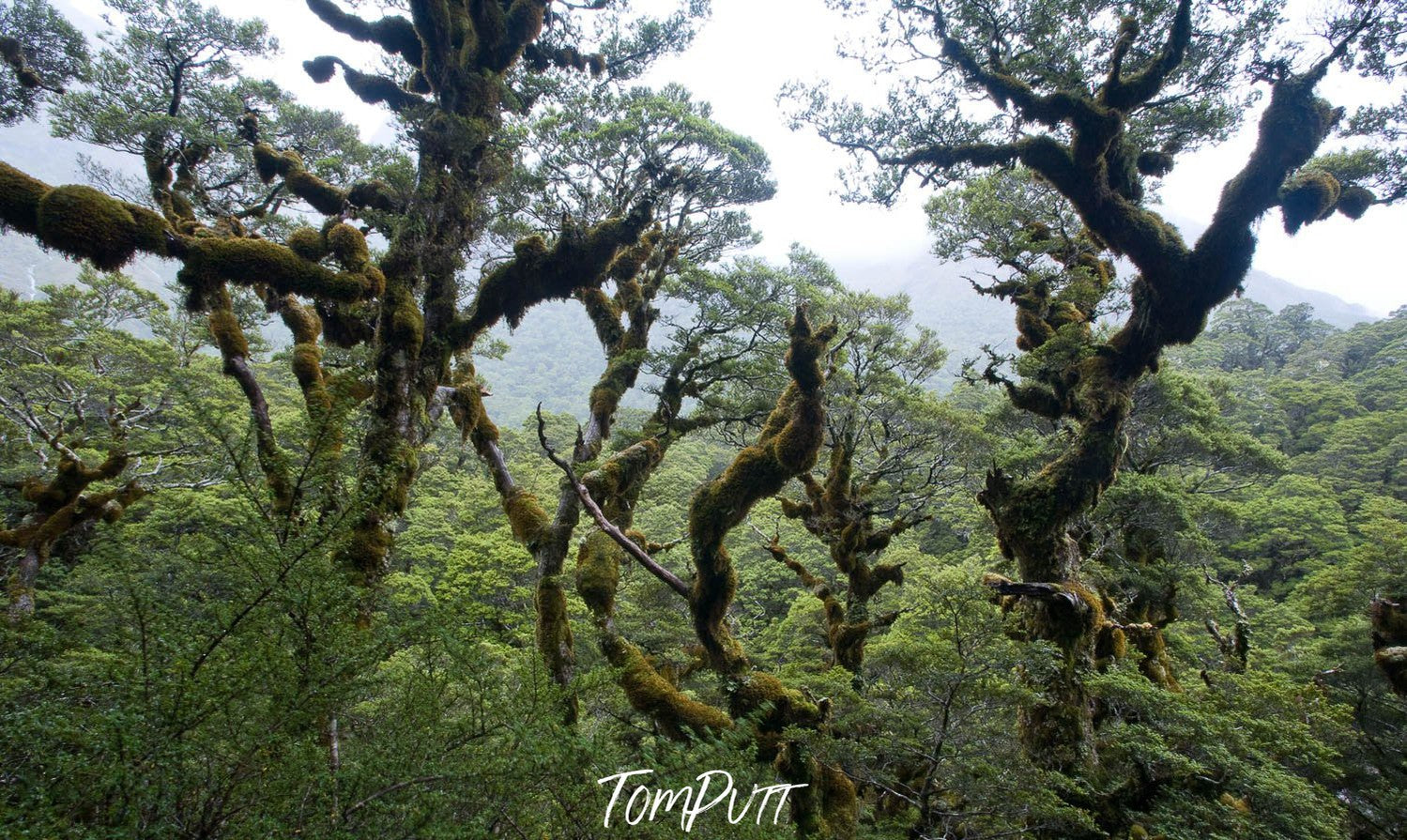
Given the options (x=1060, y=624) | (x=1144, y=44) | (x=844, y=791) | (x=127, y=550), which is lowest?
(x=844, y=791)

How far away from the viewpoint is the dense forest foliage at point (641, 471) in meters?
2.70

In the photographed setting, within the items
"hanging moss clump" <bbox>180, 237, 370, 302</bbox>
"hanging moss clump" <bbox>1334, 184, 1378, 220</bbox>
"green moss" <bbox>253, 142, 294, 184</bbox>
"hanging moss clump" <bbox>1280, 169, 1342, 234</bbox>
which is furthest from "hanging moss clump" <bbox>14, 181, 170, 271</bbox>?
"hanging moss clump" <bbox>1334, 184, 1378, 220</bbox>

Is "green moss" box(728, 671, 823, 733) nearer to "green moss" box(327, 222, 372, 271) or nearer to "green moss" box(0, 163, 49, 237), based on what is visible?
"green moss" box(327, 222, 372, 271)

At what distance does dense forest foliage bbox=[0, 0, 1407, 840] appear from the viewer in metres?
2.70

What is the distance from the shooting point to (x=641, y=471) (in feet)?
24.7

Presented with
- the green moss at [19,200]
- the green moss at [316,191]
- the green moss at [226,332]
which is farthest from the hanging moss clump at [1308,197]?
the green moss at [19,200]

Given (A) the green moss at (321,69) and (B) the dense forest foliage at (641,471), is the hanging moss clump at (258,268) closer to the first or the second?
(B) the dense forest foliage at (641,471)

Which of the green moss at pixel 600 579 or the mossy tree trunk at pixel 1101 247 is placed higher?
the mossy tree trunk at pixel 1101 247

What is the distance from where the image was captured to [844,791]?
5.21m

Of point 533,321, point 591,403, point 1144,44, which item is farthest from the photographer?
point 533,321

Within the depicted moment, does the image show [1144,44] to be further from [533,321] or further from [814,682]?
[533,321]

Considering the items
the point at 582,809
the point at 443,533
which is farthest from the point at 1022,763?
the point at 443,533

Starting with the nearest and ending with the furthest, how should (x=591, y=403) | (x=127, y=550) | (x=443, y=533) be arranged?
(x=127, y=550)
(x=591, y=403)
(x=443, y=533)

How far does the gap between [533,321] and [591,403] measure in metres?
64.1
